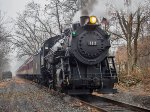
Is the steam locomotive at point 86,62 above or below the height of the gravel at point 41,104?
above

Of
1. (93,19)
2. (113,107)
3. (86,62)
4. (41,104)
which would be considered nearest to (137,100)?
(113,107)

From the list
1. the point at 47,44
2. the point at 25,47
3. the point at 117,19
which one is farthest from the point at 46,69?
the point at 25,47

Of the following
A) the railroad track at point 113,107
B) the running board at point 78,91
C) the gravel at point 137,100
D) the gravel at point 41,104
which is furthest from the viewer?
the running board at point 78,91

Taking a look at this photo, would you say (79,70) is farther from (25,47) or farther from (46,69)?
(25,47)

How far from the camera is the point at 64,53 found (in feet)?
46.2

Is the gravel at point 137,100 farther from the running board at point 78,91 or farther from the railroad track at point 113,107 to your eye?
the running board at point 78,91

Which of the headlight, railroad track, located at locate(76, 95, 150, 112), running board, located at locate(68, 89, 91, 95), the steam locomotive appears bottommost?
railroad track, located at locate(76, 95, 150, 112)

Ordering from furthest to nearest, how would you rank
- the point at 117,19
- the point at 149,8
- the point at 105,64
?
1. the point at 117,19
2. the point at 149,8
3. the point at 105,64

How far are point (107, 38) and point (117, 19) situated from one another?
47.9 ft

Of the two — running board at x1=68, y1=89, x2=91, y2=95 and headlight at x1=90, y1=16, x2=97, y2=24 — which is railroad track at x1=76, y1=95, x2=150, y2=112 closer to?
running board at x1=68, y1=89, x2=91, y2=95

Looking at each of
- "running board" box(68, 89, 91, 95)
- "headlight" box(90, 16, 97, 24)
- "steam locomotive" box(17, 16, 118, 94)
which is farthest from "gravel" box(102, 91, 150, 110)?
"headlight" box(90, 16, 97, 24)

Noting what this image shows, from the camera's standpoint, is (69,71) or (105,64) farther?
(105,64)

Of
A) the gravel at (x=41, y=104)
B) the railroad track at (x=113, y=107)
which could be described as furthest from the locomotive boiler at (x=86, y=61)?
the railroad track at (x=113, y=107)

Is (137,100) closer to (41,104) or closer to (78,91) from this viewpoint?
(78,91)
